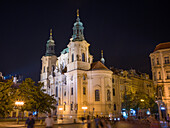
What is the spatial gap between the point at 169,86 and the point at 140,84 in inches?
1476

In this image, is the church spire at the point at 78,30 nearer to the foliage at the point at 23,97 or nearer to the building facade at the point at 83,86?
the building facade at the point at 83,86

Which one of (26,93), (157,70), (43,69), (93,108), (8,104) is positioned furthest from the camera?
(43,69)

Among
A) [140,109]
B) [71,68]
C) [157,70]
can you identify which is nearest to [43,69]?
[71,68]

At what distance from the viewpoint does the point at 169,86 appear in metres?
39.2

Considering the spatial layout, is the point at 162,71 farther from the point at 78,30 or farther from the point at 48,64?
the point at 48,64

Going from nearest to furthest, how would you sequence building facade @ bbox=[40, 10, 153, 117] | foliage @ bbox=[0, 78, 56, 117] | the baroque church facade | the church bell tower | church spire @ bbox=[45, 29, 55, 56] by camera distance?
1. foliage @ bbox=[0, 78, 56, 117]
2. the baroque church facade
3. building facade @ bbox=[40, 10, 153, 117]
4. the church bell tower
5. church spire @ bbox=[45, 29, 55, 56]

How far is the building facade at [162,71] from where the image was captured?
39.2 m

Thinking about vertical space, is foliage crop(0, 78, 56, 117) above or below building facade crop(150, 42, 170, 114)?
below

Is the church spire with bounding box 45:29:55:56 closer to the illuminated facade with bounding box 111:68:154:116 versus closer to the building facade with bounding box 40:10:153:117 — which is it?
the building facade with bounding box 40:10:153:117

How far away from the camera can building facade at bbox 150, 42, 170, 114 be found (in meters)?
39.2

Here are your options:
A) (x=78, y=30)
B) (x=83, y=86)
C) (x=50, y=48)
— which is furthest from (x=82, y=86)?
(x=50, y=48)

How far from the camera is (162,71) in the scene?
40.6m

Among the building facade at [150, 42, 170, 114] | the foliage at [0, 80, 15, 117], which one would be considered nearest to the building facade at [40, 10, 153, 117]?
the building facade at [150, 42, 170, 114]

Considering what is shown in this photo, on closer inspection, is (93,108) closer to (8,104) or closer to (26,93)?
(26,93)
